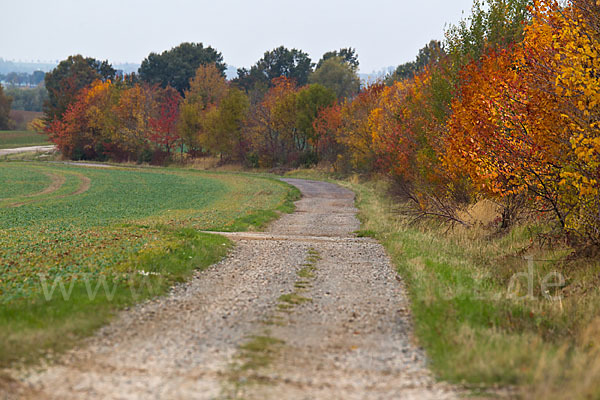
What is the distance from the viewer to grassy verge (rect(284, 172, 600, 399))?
22.4 ft

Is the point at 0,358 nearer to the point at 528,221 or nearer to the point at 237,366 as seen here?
the point at 237,366

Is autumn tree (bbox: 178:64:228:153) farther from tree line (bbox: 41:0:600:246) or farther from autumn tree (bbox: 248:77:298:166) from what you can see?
autumn tree (bbox: 248:77:298:166)

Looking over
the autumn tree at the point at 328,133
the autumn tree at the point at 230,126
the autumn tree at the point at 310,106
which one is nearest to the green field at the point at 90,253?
the autumn tree at the point at 328,133

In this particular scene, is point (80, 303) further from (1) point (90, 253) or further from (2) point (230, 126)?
(2) point (230, 126)

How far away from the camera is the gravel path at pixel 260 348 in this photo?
21.4ft

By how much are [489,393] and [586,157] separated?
7146 millimetres

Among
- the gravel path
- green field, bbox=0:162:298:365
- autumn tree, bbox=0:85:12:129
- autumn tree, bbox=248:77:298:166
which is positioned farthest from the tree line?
autumn tree, bbox=0:85:12:129

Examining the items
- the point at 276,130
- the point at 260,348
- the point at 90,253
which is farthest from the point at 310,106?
the point at 260,348

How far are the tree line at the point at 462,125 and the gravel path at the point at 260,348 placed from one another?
4987 millimetres

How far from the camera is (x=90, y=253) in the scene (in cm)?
1416

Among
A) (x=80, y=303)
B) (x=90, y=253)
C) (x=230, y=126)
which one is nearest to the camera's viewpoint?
(x=80, y=303)

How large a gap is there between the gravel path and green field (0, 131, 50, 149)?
10823 centimetres

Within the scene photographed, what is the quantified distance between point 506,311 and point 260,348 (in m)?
4.61

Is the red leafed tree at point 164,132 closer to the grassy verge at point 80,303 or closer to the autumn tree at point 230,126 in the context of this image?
the autumn tree at point 230,126
